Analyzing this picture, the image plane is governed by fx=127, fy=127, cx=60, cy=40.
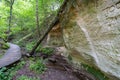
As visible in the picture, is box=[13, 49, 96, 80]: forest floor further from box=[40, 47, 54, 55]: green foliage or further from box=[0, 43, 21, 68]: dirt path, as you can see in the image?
box=[0, 43, 21, 68]: dirt path

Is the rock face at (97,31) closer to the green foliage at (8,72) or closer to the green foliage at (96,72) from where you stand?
the green foliage at (96,72)

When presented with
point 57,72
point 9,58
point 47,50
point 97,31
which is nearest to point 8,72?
point 9,58

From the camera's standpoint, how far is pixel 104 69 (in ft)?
11.7

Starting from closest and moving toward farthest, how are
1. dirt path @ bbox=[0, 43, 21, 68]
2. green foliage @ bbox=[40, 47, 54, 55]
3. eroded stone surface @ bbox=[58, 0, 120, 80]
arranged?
eroded stone surface @ bbox=[58, 0, 120, 80] → dirt path @ bbox=[0, 43, 21, 68] → green foliage @ bbox=[40, 47, 54, 55]

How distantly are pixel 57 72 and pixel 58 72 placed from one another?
5 cm

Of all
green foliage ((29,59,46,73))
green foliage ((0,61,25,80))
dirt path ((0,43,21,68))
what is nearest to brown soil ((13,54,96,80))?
green foliage ((29,59,46,73))

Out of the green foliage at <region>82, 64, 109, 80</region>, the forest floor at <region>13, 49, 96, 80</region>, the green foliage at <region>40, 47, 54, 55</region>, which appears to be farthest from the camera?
the green foliage at <region>40, 47, 54, 55</region>

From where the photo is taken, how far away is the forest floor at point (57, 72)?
222 inches

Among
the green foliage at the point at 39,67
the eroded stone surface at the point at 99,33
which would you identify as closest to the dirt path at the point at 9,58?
the green foliage at the point at 39,67

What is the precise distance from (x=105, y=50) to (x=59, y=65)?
12.2ft

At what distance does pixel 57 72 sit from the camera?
639cm

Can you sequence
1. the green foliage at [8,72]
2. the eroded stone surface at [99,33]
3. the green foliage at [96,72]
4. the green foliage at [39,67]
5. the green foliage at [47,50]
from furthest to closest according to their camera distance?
the green foliage at [47,50] → the green foliage at [39,67] → the green foliage at [8,72] → the green foliage at [96,72] → the eroded stone surface at [99,33]

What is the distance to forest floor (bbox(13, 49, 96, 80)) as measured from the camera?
5641 millimetres

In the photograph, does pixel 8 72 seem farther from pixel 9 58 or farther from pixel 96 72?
pixel 96 72
